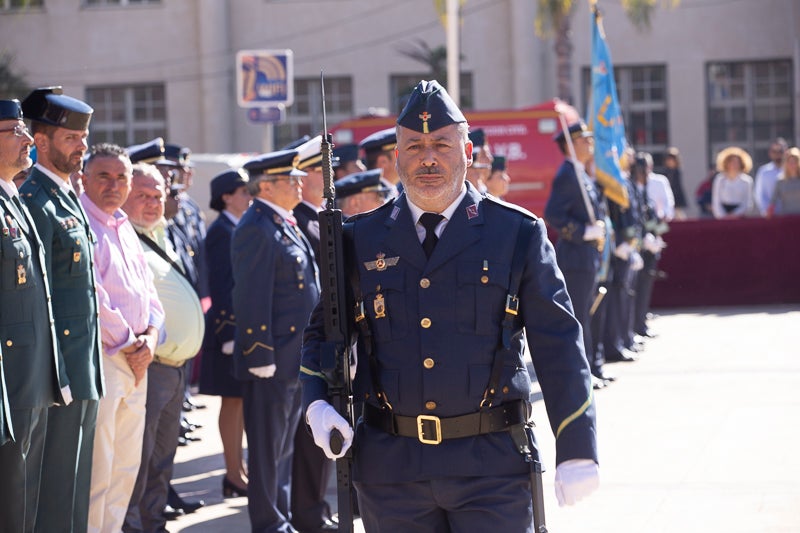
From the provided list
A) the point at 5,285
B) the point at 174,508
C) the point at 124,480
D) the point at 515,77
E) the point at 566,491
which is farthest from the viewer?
the point at 515,77

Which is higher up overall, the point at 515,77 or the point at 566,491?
the point at 515,77

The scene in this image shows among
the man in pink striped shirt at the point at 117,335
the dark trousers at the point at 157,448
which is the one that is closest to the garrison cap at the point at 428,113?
the man in pink striped shirt at the point at 117,335

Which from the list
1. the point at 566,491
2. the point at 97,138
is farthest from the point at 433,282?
the point at 97,138

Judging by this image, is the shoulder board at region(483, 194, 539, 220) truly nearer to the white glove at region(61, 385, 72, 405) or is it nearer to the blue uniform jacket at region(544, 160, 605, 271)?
the white glove at region(61, 385, 72, 405)

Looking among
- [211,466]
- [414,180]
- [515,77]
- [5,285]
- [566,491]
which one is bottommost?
[211,466]

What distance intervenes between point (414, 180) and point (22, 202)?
6.47ft

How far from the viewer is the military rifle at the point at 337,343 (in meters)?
4.25

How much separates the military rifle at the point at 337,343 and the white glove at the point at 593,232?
280 inches

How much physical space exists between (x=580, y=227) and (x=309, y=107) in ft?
74.0

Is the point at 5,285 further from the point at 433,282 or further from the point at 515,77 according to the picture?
the point at 515,77

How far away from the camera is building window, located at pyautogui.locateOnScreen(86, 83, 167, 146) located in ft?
112

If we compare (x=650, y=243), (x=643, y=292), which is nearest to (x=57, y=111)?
(x=650, y=243)

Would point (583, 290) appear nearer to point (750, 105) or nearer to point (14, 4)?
point (750, 105)

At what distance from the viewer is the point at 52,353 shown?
5441mm
